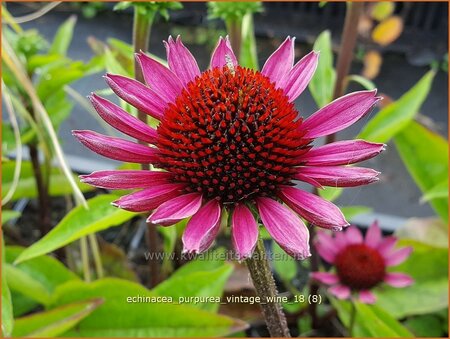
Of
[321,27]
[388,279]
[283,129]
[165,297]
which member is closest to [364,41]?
[321,27]

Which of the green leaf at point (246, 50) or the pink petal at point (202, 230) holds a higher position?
the green leaf at point (246, 50)

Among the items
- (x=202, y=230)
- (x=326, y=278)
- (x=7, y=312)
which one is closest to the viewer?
(x=202, y=230)

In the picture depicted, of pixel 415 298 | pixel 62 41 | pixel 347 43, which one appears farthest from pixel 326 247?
pixel 62 41

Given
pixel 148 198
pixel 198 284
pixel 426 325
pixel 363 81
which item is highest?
pixel 363 81

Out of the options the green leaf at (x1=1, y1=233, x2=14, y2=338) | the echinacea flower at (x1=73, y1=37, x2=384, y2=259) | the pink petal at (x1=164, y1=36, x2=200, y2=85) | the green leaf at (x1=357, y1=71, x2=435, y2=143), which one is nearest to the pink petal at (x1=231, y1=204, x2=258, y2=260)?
the echinacea flower at (x1=73, y1=37, x2=384, y2=259)

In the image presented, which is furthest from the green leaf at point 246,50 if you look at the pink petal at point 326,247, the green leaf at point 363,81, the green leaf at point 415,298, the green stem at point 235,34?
the green leaf at point 415,298

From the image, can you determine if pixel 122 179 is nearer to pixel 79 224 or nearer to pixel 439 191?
pixel 79 224

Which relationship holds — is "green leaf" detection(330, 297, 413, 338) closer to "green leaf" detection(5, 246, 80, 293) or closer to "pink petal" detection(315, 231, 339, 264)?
"pink petal" detection(315, 231, 339, 264)

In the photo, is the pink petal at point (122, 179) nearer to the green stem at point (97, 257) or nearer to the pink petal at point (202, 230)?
the pink petal at point (202, 230)
